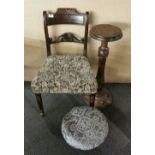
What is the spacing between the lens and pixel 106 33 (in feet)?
4.84

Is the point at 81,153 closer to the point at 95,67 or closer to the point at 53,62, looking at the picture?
the point at 53,62

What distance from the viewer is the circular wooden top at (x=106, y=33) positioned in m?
1.44

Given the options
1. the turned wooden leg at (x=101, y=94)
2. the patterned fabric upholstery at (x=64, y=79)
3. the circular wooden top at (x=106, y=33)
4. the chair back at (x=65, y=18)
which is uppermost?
the chair back at (x=65, y=18)

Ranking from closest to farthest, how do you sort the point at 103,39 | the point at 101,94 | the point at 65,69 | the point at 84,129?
the point at 84,129 → the point at 103,39 → the point at 65,69 → the point at 101,94

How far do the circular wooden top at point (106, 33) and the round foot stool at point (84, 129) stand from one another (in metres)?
0.54

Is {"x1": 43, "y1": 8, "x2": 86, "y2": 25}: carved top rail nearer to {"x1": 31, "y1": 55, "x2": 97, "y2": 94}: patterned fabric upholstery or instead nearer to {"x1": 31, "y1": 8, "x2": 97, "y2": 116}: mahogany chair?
{"x1": 31, "y1": 8, "x2": 97, "y2": 116}: mahogany chair

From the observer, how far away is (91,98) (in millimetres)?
1585

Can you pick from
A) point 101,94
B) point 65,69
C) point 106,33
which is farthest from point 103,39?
point 101,94

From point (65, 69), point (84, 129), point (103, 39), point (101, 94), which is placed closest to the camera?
point (84, 129)

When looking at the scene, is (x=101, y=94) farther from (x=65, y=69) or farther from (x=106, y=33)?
(x=106, y=33)

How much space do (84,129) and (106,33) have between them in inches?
28.2

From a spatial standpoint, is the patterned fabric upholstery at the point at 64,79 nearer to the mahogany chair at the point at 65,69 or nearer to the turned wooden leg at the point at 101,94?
the mahogany chair at the point at 65,69

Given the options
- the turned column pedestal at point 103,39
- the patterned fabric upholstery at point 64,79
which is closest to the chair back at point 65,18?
the turned column pedestal at point 103,39
